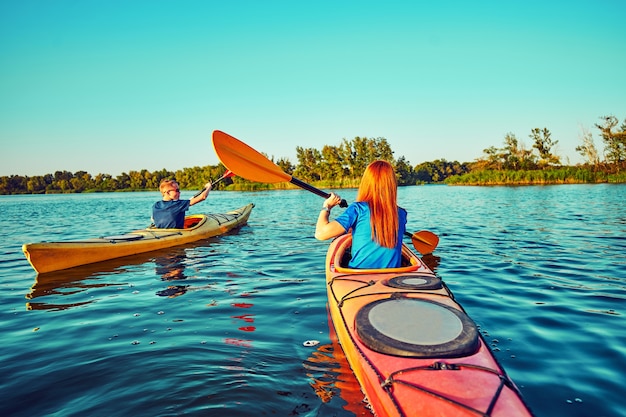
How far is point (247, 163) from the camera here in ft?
17.5

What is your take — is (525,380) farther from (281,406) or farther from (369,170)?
(369,170)

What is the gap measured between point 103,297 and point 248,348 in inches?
107

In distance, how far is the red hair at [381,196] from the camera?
10.6 feet

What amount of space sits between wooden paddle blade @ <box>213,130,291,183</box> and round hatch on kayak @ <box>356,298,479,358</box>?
2.82 metres

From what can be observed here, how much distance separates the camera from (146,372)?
9.32 feet

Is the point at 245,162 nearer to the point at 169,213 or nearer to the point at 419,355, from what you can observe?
the point at 169,213

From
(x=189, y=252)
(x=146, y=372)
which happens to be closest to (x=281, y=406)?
(x=146, y=372)

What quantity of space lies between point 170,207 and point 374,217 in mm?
6017

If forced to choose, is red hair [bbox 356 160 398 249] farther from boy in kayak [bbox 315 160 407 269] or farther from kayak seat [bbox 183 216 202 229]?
kayak seat [bbox 183 216 202 229]

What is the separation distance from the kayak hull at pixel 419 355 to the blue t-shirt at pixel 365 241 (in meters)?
0.41

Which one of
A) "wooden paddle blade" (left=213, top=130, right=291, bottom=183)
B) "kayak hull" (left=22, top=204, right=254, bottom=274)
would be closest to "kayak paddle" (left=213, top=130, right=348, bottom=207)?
"wooden paddle blade" (left=213, top=130, right=291, bottom=183)

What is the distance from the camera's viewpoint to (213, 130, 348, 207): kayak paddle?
5102 mm

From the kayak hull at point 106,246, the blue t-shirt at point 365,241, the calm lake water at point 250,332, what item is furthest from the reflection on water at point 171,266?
the blue t-shirt at point 365,241

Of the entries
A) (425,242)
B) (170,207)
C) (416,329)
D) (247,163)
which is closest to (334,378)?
(416,329)
